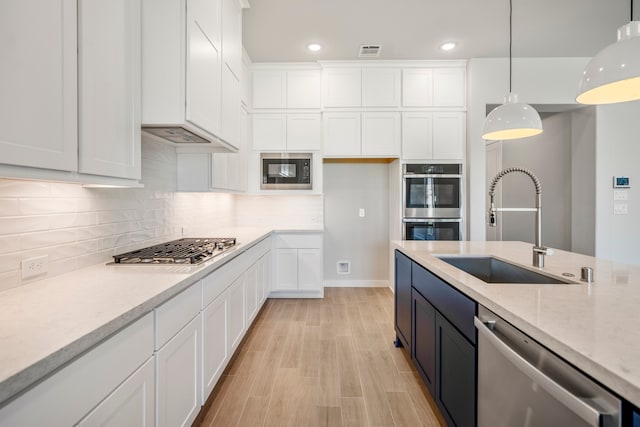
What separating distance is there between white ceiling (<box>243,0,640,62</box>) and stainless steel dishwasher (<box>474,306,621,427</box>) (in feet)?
8.94

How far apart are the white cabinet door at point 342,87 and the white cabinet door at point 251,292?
2224mm

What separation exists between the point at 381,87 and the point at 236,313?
3060 millimetres

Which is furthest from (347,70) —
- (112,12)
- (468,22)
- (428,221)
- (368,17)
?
(112,12)

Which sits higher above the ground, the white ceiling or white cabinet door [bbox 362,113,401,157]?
the white ceiling

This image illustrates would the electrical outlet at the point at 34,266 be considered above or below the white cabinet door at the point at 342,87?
below

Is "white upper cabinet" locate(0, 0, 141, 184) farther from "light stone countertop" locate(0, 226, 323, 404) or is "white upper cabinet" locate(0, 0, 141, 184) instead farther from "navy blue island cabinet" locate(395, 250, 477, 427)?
"navy blue island cabinet" locate(395, 250, 477, 427)

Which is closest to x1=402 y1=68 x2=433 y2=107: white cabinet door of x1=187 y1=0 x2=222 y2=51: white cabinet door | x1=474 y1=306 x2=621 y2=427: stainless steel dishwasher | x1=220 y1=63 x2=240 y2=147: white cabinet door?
x1=220 y1=63 x2=240 y2=147: white cabinet door

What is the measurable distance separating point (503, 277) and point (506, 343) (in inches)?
41.9

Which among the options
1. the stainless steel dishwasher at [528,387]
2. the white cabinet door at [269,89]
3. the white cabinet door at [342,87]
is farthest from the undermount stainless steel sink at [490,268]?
the white cabinet door at [269,89]

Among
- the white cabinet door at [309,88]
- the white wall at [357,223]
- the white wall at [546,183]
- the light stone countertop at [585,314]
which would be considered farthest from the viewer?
the white wall at [357,223]

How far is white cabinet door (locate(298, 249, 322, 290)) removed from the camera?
145 inches

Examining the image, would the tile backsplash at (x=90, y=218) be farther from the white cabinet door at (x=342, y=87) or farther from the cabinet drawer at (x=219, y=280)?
the white cabinet door at (x=342, y=87)

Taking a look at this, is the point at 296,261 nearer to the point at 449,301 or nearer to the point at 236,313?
the point at 236,313

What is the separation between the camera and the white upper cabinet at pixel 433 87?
3641 mm
